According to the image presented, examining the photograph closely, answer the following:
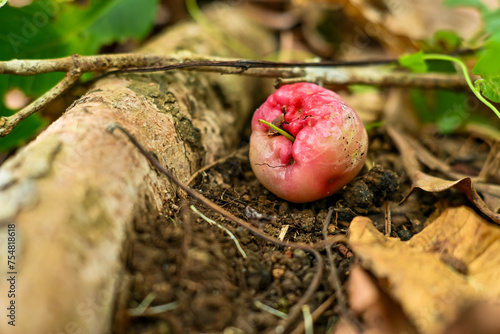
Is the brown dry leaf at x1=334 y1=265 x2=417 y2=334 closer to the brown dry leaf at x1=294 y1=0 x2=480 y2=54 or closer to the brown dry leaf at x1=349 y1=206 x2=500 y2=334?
the brown dry leaf at x1=349 y1=206 x2=500 y2=334

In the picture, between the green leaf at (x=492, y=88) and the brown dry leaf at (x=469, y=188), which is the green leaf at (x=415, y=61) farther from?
the brown dry leaf at (x=469, y=188)

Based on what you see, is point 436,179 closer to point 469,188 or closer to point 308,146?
point 469,188

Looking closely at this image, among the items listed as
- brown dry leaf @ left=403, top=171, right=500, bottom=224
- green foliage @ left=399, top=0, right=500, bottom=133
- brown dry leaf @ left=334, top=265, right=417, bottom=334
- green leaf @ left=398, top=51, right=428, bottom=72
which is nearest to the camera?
brown dry leaf @ left=334, top=265, right=417, bottom=334

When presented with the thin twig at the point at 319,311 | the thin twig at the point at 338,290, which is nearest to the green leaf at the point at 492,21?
the thin twig at the point at 338,290

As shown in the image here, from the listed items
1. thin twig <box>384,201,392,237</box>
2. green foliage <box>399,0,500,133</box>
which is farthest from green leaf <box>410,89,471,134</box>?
thin twig <box>384,201,392,237</box>

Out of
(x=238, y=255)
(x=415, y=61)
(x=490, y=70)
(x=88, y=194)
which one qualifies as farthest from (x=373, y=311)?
(x=415, y=61)
